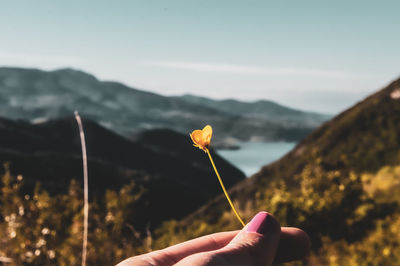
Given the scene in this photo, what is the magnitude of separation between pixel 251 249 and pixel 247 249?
0.01 meters

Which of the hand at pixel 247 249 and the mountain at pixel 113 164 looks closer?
the hand at pixel 247 249

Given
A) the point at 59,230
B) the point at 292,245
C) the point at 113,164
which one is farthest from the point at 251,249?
the point at 113,164

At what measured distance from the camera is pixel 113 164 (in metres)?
51.2

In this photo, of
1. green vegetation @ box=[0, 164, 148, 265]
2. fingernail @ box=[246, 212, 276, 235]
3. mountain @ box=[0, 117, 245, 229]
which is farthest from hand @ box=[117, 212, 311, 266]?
mountain @ box=[0, 117, 245, 229]

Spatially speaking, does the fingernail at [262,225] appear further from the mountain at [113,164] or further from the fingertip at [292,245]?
the mountain at [113,164]

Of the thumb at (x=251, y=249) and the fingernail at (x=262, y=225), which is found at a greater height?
the fingernail at (x=262, y=225)

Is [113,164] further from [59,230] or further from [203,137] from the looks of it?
[203,137]

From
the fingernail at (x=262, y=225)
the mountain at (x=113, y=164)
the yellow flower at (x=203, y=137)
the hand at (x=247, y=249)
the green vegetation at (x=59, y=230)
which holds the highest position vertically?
the yellow flower at (x=203, y=137)

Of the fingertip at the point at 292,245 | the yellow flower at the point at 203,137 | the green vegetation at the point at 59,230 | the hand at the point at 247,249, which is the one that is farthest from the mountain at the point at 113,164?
the yellow flower at the point at 203,137

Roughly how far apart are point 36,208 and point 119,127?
180 m

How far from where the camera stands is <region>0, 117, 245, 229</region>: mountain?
38.0 metres

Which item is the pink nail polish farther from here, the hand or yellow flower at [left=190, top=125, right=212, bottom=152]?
yellow flower at [left=190, top=125, right=212, bottom=152]

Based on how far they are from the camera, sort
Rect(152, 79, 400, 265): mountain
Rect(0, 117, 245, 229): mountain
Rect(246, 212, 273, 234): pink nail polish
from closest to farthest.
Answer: Rect(246, 212, 273, 234): pink nail polish < Rect(152, 79, 400, 265): mountain < Rect(0, 117, 245, 229): mountain

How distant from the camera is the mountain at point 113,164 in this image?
38.0 meters
